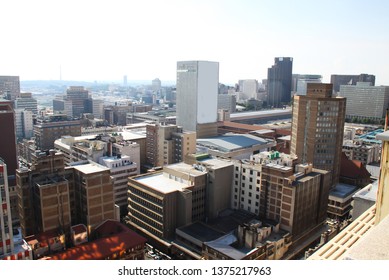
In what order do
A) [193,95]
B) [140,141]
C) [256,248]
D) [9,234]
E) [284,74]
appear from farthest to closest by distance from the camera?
1. [284,74]
2. [193,95]
3. [140,141]
4. [256,248]
5. [9,234]

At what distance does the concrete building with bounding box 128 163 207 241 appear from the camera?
21.4 metres

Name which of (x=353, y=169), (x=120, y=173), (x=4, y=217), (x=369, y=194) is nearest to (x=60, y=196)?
(x=4, y=217)

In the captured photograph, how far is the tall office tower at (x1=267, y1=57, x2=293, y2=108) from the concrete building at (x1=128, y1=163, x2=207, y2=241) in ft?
243

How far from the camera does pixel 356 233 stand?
16.7ft

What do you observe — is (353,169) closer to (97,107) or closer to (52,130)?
(52,130)

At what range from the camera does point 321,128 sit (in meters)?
28.3

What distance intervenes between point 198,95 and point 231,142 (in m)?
7.97

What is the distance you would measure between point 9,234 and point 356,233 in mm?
14838

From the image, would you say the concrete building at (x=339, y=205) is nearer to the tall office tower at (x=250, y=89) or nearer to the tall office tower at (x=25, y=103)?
the tall office tower at (x=25, y=103)

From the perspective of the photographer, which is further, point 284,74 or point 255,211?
point 284,74

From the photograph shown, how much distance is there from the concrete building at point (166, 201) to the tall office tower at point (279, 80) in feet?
243

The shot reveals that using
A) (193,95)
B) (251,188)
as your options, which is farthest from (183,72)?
(251,188)
